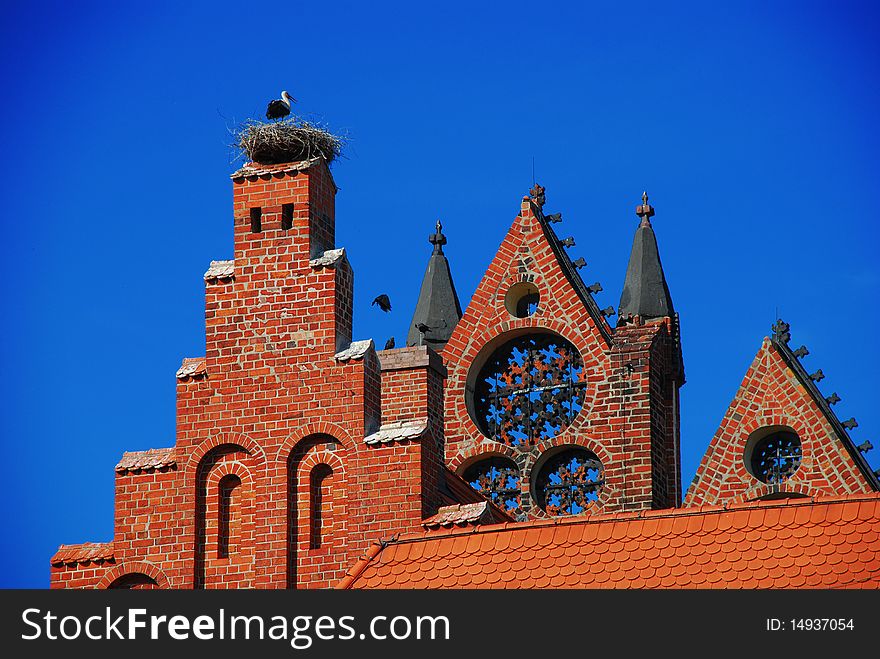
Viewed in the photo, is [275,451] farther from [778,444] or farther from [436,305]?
[436,305]

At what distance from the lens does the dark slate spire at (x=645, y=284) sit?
164 feet

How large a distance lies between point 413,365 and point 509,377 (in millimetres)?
9929

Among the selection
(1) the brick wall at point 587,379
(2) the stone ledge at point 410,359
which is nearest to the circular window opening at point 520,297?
(1) the brick wall at point 587,379

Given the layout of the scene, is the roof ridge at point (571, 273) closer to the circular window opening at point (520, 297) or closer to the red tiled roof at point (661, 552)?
the circular window opening at point (520, 297)

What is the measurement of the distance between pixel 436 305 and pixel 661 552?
18.0m

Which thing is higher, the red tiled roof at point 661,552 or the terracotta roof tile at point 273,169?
the terracotta roof tile at point 273,169

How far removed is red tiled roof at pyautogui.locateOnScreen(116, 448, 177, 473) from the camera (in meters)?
38.5

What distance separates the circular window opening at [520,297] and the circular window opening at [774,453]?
469 cm

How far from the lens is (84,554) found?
126ft

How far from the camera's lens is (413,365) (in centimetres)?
3997

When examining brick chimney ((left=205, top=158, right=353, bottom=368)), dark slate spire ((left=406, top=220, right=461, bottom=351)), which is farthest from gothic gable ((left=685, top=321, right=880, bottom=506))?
brick chimney ((left=205, top=158, right=353, bottom=368))
